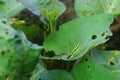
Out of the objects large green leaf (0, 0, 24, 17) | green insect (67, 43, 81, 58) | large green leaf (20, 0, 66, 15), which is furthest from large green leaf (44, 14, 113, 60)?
large green leaf (0, 0, 24, 17)

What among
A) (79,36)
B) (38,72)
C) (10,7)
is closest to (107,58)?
(79,36)

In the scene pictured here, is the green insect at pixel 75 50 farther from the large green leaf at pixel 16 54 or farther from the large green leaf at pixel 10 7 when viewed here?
the large green leaf at pixel 10 7

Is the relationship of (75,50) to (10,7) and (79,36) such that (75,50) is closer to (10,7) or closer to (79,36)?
(79,36)

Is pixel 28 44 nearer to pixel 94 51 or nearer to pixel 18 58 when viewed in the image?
pixel 18 58

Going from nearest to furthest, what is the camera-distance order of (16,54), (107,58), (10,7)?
1. (16,54)
2. (107,58)
3. (10,7)

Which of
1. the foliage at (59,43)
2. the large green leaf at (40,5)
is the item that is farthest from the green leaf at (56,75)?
the large green leaf at (40,5)

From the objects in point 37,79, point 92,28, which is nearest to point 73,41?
point 92,28
